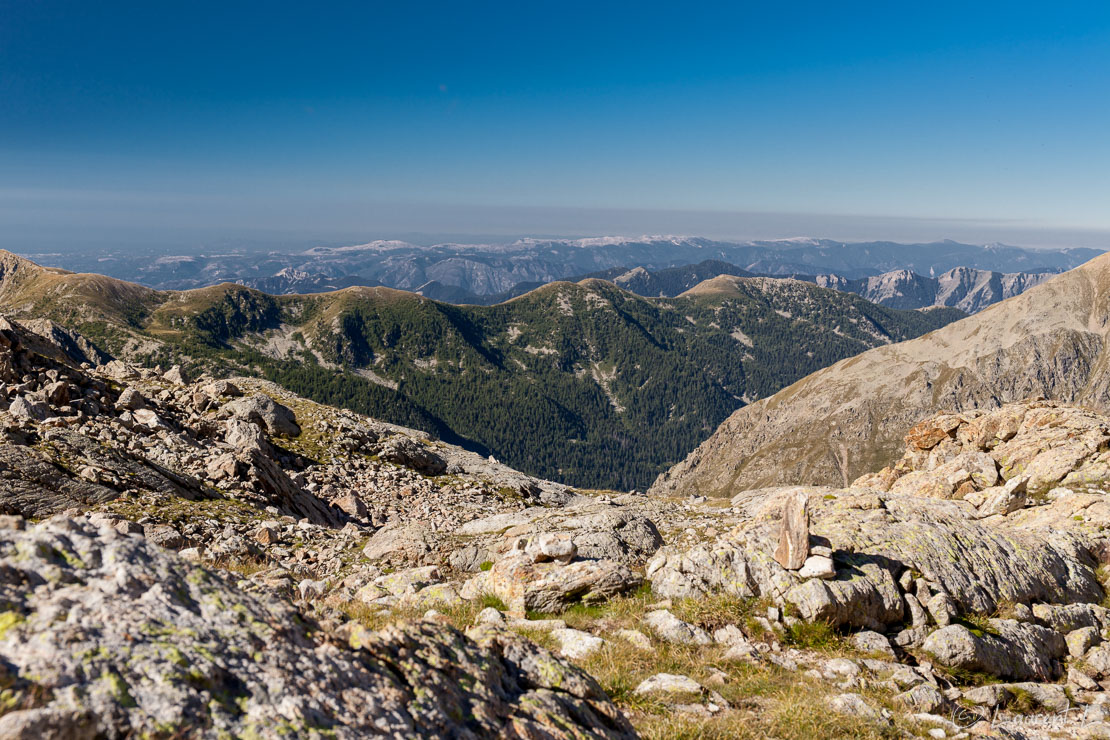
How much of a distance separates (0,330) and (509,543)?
38584mm

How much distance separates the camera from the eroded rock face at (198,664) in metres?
4.47

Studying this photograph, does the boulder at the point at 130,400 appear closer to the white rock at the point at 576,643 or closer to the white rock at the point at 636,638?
the white rock at the point at 576,643

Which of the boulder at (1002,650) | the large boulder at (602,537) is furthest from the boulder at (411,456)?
the boulder at (1002,650)

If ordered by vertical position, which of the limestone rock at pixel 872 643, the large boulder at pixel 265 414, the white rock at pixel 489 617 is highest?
the white rock at pixel 489 617

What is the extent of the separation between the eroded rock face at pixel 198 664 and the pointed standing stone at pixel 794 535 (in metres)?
9.91

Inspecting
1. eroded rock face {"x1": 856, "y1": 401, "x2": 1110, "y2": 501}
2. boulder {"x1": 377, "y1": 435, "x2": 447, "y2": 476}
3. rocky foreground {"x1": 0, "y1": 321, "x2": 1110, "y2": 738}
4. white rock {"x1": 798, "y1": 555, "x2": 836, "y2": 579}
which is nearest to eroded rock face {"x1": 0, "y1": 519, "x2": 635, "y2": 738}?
rocky foreground {"x1": 0, "y1": 321, "x2": 1110, "y2": 738}

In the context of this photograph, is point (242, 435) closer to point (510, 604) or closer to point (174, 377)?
point (174, 377)

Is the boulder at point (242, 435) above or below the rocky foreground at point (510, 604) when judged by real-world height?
below

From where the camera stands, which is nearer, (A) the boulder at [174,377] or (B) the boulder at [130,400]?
(B) the boulder at [130,400]

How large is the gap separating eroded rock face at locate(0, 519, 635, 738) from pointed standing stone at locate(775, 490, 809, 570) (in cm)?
991

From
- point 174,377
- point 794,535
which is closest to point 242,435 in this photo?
point 174,377

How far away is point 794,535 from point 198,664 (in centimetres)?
1505

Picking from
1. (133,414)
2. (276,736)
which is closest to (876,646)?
(276,736)

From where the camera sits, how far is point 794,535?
15.9 m
